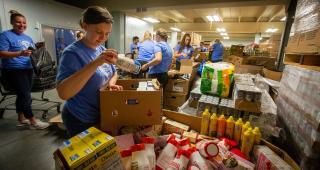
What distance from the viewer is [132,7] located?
5520mm

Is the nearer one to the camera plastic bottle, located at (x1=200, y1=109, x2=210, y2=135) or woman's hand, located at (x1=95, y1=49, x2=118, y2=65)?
woman's hand, located at (x1=95, y1=49, x2=118, y2=65)

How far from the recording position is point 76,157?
0.68 metres

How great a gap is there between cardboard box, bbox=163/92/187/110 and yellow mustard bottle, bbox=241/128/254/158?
219 centimetres

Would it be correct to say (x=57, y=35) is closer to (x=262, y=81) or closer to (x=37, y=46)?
(x=37, y=46)

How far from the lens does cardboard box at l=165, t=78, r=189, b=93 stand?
11.1 feet

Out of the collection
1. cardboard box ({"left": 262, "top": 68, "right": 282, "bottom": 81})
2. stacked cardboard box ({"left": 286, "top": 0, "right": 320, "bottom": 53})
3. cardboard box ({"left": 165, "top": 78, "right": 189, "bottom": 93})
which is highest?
stacked cardboard box ({"left": 286, "top": 0, "right": 320, "bottom": 53})

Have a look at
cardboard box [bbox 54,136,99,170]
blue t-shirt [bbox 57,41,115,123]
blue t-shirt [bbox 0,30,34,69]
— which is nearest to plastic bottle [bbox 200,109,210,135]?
blue t-shirt [bbox 57,41,115,123]

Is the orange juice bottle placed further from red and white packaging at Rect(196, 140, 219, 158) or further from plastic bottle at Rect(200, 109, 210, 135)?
red and white packaging at Rect(196, 140, 219, 158)

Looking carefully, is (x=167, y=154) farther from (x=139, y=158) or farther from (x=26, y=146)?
(x=26, y=146)

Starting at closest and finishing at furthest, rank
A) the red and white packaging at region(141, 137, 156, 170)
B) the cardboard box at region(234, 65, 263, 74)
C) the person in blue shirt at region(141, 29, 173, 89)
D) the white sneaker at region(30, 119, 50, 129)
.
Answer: the red and white packaging at region(141, 137, 156, 170), the white sneaker at region(30, 119, 50, 129), the person in blue shirt at region(141, 29, 173, 89), the cardboard box at region(234, 65, 263, 74)

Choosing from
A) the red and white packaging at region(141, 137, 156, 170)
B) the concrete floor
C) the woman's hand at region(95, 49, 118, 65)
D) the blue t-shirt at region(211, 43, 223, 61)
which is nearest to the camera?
the woman's hand at region(95, 49, 118, 65)

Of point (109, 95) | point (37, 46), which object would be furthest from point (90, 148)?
point (37, 46)

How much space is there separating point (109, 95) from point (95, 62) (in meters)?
0.25

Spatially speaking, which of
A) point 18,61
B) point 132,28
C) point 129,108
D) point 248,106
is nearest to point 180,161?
point 129,108
